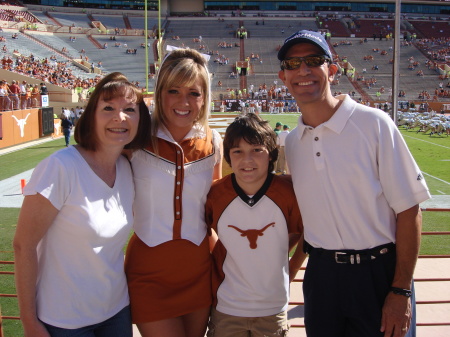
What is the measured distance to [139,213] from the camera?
2441 millimetres

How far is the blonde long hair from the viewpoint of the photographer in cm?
242

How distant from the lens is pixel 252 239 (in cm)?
238

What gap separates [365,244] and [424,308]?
9.05 feet

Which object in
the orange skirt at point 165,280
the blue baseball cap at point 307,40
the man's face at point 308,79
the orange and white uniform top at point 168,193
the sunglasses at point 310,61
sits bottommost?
the orange skirt at point 165,280

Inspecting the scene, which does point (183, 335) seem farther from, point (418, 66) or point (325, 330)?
point (418, 66)

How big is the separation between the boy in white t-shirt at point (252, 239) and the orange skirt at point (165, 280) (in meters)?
0.12

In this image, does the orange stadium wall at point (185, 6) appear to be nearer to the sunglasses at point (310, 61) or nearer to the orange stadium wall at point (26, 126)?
the orange stadium wall at point (26, 126)

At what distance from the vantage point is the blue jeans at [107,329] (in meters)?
2.03

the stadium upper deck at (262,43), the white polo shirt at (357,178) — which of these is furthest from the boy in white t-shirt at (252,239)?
the stadium upper deck at (262,43)

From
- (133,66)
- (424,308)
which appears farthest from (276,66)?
(424,308)

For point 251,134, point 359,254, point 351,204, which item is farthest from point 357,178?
point 251,134

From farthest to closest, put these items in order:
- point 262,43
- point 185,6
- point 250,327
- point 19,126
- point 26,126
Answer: point 185,6 < point 262,43 < point 26,126 < point 19,126 < point 250,327

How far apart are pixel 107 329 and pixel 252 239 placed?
0.83 m

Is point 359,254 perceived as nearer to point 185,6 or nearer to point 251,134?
point 251,134
